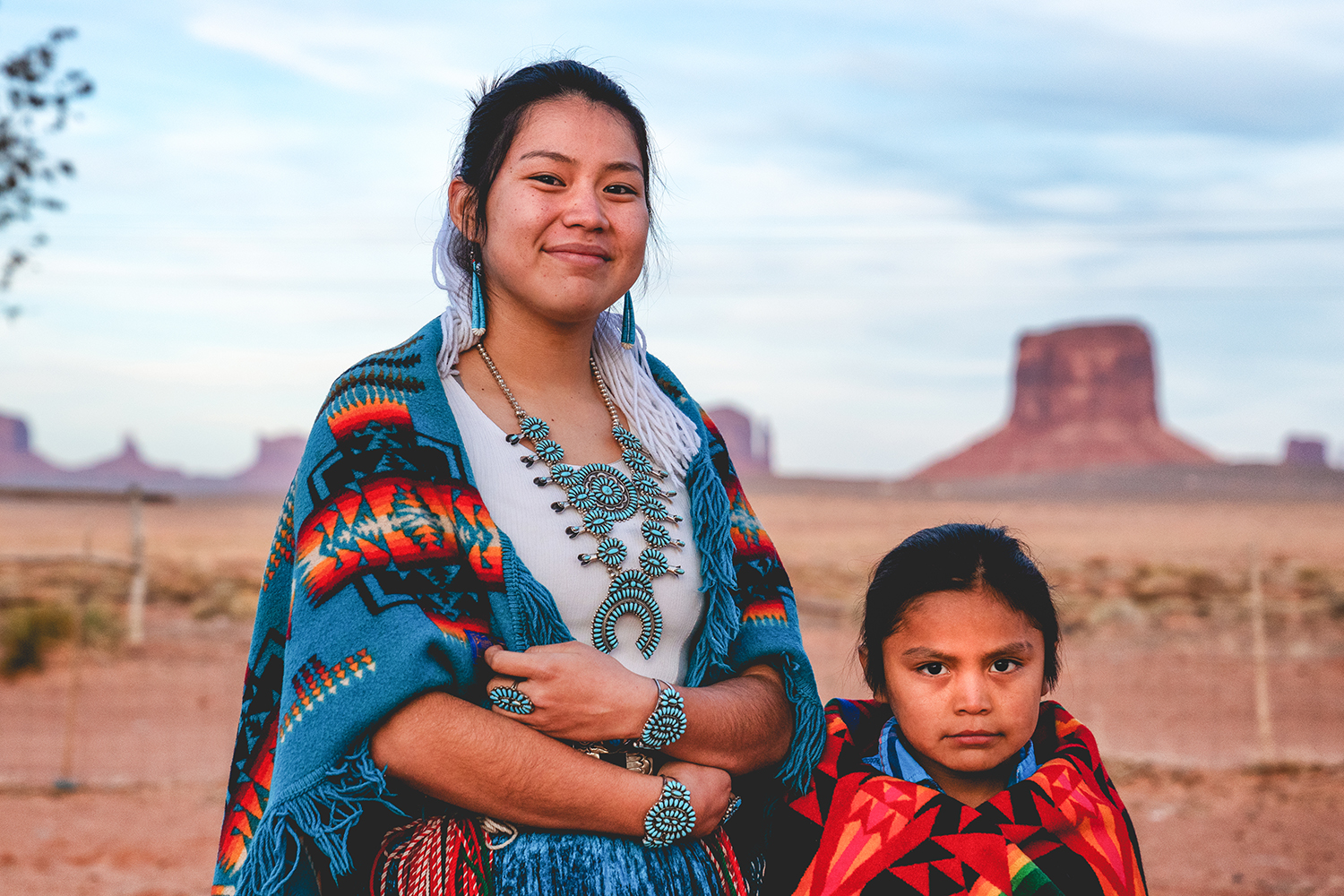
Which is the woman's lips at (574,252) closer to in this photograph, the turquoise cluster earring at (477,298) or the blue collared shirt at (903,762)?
the turquoise cluster earring at (477,298)

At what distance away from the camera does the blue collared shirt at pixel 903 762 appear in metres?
2.08

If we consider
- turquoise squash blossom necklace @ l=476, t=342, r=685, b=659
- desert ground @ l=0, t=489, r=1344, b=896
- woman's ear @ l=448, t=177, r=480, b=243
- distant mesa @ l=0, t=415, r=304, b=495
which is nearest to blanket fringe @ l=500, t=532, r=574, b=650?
turquoise squash blossom necklace @ l=476, t=342, r=685, b=659

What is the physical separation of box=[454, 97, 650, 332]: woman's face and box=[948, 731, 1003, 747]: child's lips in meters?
1.00

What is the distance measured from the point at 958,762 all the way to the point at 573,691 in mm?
769

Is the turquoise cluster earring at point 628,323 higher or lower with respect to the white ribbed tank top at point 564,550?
higher

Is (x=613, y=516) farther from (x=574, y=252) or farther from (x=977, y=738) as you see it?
(x=977, y=738)

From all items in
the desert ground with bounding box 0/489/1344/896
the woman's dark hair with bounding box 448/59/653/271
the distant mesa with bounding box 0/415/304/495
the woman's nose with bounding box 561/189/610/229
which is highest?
the distant mesa with bounding box 0/415/304/495

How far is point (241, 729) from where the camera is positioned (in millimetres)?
1989

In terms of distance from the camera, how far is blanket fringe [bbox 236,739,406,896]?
5.47 feet

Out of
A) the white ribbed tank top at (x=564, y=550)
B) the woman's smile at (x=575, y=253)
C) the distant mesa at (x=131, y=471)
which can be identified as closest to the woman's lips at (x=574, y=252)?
the woman's smile at (x=575, y=253)

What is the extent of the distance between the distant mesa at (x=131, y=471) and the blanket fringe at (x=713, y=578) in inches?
4536

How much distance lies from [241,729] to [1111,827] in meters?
1.51

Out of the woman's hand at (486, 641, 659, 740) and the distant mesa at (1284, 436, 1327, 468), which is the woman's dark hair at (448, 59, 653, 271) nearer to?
the woman's hand at (486, 641, 659, 740)

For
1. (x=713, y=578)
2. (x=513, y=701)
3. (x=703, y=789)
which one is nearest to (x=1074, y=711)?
(x=713, y=578)
